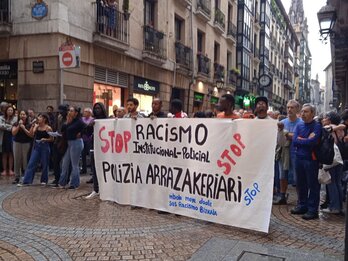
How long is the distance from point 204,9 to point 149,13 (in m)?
6.11

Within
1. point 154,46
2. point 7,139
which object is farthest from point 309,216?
point 154,46

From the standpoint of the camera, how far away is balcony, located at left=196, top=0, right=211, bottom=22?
70.1 ft

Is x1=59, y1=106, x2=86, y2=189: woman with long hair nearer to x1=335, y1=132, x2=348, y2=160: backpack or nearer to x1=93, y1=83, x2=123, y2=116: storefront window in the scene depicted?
x1=335, y1=132, x2=348, y2=160: backpack

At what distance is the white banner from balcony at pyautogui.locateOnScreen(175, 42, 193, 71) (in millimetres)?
13261

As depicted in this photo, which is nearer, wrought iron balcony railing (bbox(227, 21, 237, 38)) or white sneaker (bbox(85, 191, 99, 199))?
white sneaker (bbox(85, 191, 99, 199))

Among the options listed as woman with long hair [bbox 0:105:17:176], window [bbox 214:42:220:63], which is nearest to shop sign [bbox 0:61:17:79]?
woman with long hair [bbox 0:105:17:176]

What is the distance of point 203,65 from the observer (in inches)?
885

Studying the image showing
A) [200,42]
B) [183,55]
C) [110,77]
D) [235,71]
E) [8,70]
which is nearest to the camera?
[8,70]

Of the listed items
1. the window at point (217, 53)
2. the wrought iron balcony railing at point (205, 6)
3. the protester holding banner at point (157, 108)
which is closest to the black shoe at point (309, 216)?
the protester holding banner at point (157, 108)

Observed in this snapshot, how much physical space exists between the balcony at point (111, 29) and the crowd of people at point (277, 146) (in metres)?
4.22

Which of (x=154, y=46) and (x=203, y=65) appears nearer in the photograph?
(x=154, y=46)

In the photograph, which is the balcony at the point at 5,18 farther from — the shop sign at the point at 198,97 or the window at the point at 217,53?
the window at the point at 217,53

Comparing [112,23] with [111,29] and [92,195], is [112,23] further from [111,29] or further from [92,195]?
[92,195]

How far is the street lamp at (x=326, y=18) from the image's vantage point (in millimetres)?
9297
